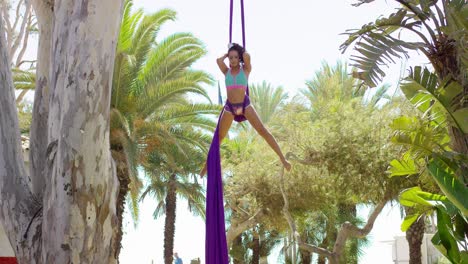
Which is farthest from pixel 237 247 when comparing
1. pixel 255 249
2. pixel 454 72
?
pixel 454 72

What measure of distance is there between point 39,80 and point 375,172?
10676 millimetres

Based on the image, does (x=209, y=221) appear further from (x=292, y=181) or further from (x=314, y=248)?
(x=292, y=181)

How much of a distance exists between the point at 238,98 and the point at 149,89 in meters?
9.02

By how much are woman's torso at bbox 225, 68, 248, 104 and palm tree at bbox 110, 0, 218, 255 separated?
7873 millimetres

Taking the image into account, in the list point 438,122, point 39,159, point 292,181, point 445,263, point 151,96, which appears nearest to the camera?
point 39,159

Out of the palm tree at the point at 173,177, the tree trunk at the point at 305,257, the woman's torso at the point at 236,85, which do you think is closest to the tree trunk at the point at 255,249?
the tree trunk at the point at 305,257

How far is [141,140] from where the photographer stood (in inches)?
616

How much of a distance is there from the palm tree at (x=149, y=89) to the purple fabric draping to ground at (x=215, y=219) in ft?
27.2

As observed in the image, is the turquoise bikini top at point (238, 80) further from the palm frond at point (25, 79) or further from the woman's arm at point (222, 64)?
the palm frond at point (25, 79)

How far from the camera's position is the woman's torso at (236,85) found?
6355 millimetres

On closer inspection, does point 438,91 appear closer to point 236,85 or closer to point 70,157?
point 236,85

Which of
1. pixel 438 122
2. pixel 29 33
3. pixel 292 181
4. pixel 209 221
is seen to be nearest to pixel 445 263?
pixel 292 181

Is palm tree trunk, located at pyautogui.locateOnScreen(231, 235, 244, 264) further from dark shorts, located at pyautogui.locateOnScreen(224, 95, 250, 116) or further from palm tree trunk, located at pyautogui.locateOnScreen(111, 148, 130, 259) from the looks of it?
dark shorts, located at pyautogui.locateOnScreen(224, 95, 250, 116)

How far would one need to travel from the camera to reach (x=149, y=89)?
15.2m
